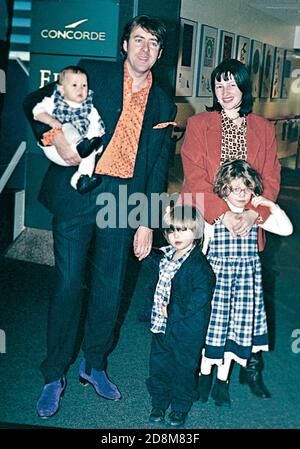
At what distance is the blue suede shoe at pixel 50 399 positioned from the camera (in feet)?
7.93

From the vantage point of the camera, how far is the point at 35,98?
227 centimetres

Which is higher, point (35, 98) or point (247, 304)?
point (35, 98)

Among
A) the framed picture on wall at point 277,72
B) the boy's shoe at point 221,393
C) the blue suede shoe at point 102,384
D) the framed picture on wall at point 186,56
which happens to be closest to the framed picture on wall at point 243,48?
the framed picture on wall at point 277,72

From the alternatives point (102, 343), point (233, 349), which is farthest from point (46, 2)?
point (233, 349)

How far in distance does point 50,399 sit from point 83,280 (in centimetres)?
47

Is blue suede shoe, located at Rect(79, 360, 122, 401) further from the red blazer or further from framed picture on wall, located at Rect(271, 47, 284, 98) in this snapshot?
framed picture on wall, located at Rect(271, 47, 284, 98)

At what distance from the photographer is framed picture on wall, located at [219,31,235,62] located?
329 centimetres

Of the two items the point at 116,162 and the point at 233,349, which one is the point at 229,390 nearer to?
the point at 233,349

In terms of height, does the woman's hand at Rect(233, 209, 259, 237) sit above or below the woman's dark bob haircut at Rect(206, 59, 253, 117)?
below

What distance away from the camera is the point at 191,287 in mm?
2330

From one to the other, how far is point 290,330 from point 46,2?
206 cm

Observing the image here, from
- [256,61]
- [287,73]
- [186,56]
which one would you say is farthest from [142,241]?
[287,73]

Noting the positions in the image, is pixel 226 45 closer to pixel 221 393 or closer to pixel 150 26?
pixel 150 26

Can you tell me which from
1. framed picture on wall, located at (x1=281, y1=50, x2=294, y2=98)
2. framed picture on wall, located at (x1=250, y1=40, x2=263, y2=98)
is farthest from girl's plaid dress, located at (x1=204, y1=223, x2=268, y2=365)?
framed picture on wall, located at (x1=281, y1=50, x2=294, y2=98)
